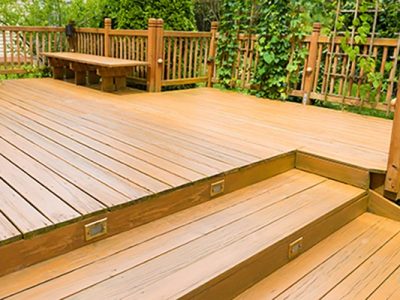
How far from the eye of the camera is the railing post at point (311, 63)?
15.8 ft

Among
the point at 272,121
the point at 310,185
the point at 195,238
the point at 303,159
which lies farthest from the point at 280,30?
the point at 195,238

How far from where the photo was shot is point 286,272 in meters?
2.08

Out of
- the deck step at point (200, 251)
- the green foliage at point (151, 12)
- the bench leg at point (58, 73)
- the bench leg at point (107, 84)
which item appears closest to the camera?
the deck step at point (200, 251)

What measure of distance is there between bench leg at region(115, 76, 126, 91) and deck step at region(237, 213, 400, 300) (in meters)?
3.90

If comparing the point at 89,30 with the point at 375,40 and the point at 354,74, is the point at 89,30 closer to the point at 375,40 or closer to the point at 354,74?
the point at 354,74

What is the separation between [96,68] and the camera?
207 inches

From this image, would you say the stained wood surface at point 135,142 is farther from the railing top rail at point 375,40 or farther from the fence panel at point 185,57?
the railing top rail at point 375,40

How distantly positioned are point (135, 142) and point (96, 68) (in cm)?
263

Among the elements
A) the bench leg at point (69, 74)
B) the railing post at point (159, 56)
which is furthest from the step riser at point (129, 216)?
the bench leg at point (69, 74)

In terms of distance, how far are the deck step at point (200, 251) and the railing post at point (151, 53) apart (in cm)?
324

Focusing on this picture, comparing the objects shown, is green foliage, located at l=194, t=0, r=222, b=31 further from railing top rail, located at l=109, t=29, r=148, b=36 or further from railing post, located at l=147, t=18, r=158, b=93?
railing post, located at l=147, t=18, r=158, b=93

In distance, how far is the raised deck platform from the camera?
1824mm

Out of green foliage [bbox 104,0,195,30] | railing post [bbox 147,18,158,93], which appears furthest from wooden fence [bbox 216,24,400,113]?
railing post [bbox 147,18,158,93]

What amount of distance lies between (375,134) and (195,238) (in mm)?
2495
